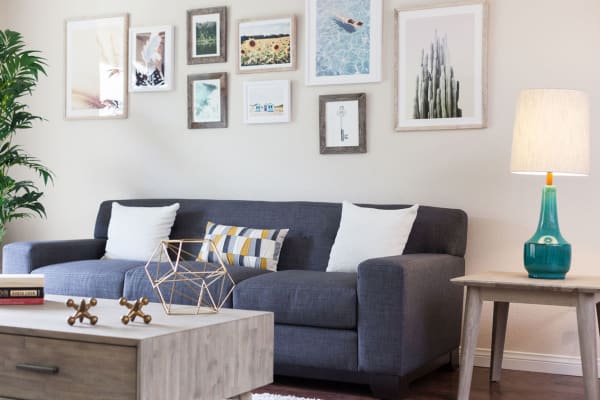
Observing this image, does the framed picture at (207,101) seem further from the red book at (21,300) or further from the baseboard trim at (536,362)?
the red book at (21,300)

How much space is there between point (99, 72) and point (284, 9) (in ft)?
4.46

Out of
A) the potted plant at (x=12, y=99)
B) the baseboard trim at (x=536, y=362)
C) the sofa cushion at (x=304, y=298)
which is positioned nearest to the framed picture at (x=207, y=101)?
the potted plant at (x=12, y=99)

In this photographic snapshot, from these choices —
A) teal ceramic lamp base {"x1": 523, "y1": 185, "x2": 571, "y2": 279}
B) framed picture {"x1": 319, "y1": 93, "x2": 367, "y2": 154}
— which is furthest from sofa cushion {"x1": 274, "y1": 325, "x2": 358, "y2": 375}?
framed picture {"x1": 319, "y1": 93, "x2": 367, "y2": 154}

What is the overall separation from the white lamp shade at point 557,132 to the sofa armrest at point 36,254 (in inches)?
98.9

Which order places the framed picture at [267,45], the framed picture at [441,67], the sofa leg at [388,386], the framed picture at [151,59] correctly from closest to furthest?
the sofa leg at [388,386] → the framed picture at [441,67] → the framed picture at [267,45] → the framed picture at [151,59]

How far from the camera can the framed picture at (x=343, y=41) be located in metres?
4.59

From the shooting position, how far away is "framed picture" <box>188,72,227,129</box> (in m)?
4.99

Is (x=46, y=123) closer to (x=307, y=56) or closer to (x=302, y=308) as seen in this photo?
(x=307, y=56)

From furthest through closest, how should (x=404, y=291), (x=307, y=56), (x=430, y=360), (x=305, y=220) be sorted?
(x=307, y=56) → (x=305, y=220) → (x=430, y=360) → (x=404, y=291)

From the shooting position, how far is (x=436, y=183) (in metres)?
4.45

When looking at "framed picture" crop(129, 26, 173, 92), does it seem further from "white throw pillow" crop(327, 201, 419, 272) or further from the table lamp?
the table lamp

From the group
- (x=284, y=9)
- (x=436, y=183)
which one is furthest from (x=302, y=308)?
(x=284, y=9)

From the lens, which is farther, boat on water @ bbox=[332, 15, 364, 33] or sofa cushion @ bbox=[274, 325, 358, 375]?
boat on water @ bbox=[332, 15, 364, 33]

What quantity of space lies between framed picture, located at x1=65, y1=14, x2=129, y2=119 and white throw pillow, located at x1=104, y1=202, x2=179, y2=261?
87cm
